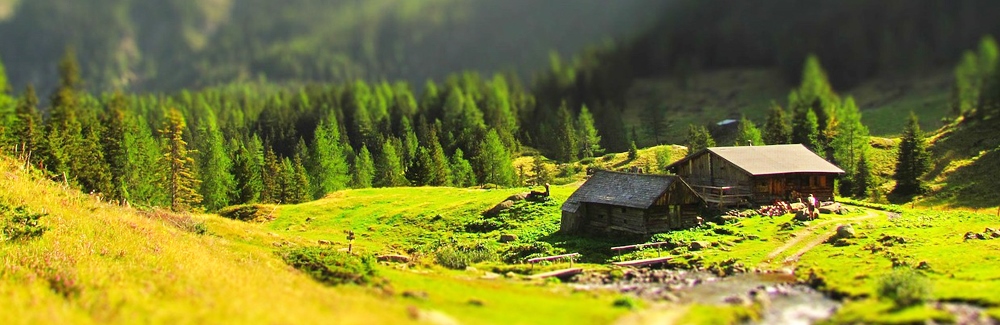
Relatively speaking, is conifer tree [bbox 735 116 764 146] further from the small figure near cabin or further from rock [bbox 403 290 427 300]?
rock [bbox 403 290 427 300]

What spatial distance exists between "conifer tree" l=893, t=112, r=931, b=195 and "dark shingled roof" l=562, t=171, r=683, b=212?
150 ft

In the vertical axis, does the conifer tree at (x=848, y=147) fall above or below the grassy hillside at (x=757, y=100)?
below

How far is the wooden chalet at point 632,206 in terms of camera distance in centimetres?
5625

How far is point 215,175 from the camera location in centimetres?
9494

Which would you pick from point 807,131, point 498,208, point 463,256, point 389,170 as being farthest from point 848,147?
point 463,256

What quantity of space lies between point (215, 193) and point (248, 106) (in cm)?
9301

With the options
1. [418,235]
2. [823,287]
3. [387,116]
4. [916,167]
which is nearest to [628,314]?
[823,287]

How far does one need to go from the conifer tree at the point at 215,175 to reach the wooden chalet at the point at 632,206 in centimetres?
5496

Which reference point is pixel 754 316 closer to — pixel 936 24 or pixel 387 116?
pixel 387 116

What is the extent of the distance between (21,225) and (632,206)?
41182mm

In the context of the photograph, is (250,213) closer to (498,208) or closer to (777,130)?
(498,208)

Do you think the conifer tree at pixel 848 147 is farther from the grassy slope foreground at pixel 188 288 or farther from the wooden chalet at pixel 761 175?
the grassy slope foreground at pixel 188 288

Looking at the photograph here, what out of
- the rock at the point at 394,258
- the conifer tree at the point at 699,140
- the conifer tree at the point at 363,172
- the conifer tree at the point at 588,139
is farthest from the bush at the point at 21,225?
the conifer tree at the point at 588,139

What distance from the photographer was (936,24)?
18600cm
